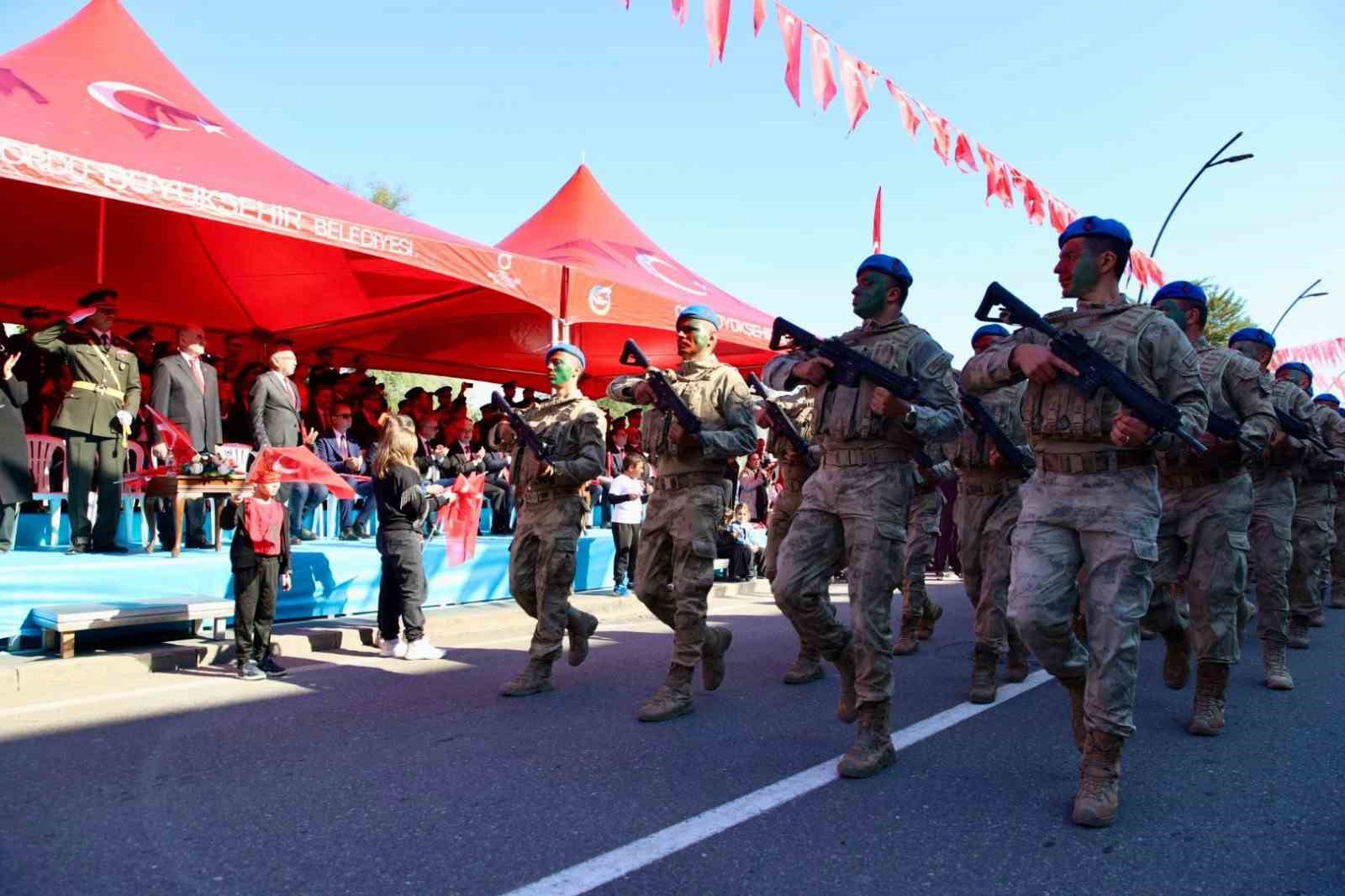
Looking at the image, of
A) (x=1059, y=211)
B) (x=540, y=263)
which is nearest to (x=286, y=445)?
(x=540, y=263)

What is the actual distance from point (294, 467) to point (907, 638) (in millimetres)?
4802

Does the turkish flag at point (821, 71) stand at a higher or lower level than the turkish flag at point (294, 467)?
higher

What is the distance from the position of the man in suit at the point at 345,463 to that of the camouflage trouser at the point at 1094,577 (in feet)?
25.9

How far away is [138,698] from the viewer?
215 inches

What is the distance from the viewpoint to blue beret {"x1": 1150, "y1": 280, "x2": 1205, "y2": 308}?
5582mm

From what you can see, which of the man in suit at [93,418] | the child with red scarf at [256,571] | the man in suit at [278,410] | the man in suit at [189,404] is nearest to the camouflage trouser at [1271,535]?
the child with red scarf at [256,571]

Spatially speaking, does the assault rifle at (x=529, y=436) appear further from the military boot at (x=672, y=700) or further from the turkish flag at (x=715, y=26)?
the turkish flag at (x=715, y=26)

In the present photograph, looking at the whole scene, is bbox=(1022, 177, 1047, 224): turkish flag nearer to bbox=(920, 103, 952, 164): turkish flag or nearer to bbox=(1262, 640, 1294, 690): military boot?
bbox=(920, 103, 952, 164): turkish flag

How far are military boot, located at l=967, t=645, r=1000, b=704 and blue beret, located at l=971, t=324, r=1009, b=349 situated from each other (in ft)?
9.31

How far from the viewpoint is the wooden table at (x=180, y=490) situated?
24.8 feet

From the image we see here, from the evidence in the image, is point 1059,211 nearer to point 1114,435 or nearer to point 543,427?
point 543,427

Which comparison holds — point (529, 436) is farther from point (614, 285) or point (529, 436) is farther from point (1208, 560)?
point (614, 285)

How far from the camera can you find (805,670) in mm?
6215

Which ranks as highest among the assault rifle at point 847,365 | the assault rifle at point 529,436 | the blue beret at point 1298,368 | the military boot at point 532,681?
the blue beret at point 1298,368
